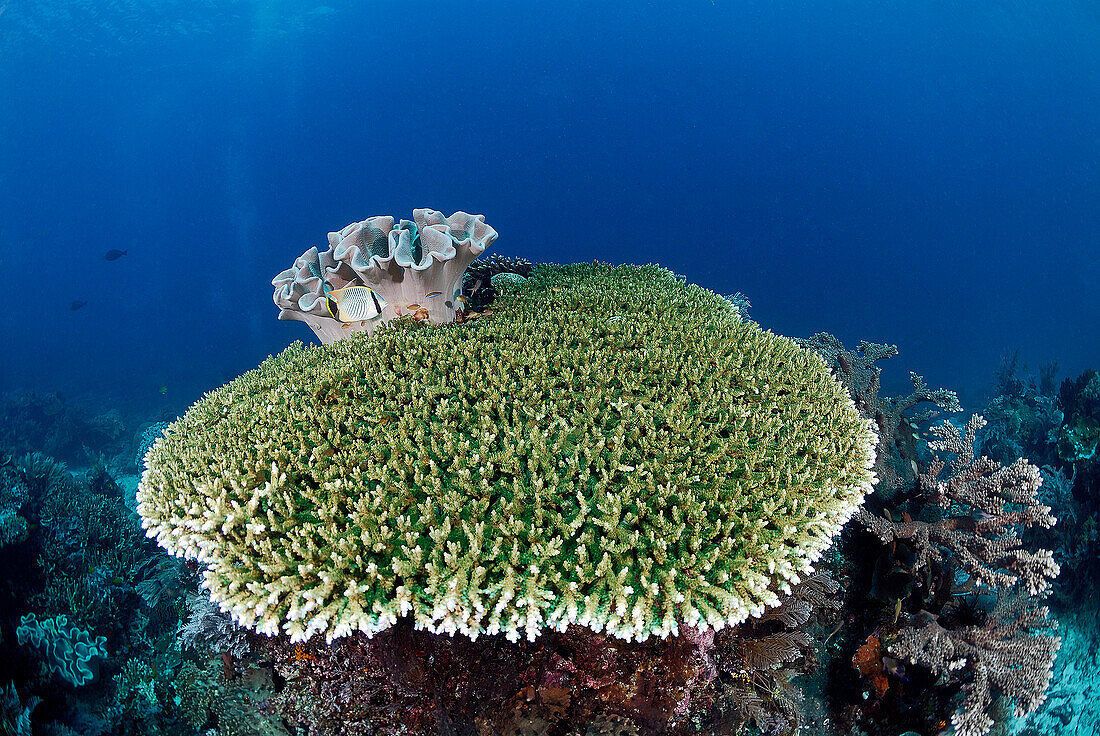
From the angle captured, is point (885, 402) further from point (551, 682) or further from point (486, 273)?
point (486, 273)

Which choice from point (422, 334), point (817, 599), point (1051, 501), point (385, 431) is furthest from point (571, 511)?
point (1051, 501)

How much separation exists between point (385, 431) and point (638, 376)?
1.90 meters

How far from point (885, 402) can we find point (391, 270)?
556 centimetres

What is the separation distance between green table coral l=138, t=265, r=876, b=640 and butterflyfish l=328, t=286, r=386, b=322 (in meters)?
0.62

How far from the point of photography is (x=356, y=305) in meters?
5.10

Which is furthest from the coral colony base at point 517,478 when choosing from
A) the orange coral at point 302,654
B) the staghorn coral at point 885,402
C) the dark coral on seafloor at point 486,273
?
the dark coral on seafloor at point 486,273

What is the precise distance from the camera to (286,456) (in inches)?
126

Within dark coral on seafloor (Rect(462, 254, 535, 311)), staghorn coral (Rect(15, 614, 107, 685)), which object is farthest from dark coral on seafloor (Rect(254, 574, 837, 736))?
dark coral on seafloor (Rect(462, 254, 535, 311))

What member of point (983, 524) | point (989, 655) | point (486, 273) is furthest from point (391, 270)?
point (989, 655)

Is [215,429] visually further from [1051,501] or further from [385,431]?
[1051,501]

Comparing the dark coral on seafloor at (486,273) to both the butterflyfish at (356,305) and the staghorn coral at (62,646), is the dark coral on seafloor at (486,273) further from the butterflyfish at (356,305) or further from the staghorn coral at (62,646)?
the staghorn coral at (62,646)

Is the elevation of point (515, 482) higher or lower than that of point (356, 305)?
lower

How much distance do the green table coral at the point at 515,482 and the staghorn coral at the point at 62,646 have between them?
12.2ft

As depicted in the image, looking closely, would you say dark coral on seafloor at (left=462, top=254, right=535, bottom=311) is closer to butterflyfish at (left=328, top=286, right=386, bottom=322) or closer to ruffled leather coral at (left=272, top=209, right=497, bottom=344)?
ruffled leather coral at (left=272, top=209, right=497, bottom=344)
